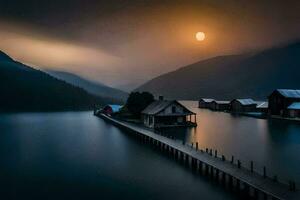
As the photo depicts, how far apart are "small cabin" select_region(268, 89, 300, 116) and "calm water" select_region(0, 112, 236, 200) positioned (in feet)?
131

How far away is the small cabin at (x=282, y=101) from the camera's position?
8969 cm

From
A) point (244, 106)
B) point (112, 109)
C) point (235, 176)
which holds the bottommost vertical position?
point (235, 176)

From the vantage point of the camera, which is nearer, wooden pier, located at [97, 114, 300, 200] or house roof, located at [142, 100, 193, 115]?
wooden pier, located at [97, 114, 300, 200]

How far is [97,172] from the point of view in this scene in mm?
33938

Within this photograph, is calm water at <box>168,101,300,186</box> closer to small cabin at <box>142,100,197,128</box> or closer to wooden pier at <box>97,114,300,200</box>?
wooden pier at <box>97,114,300,200</box>

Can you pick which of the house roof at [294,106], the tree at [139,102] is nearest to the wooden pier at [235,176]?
the tree at [139,102]

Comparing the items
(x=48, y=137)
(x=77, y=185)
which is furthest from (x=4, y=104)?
(x=77, y=185)

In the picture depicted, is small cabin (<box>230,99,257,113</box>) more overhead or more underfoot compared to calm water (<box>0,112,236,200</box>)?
more overhead

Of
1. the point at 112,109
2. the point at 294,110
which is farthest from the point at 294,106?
the point at 112,109

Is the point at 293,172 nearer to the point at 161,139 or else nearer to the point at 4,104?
the point at 161,139

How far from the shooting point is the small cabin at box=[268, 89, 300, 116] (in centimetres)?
8969

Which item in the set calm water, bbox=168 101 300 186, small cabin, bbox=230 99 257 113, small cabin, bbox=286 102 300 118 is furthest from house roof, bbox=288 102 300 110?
small cabin, bbox=230 99 257 113

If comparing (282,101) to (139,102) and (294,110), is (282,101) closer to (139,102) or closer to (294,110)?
(294,110)

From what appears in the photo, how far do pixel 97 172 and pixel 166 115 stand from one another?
3407 cm
